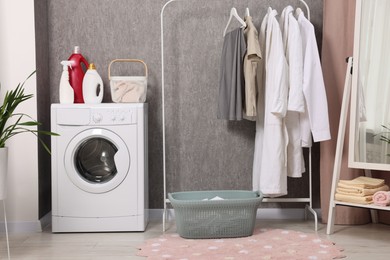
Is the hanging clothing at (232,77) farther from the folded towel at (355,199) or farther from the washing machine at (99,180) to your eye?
the folded towel at (355,199)

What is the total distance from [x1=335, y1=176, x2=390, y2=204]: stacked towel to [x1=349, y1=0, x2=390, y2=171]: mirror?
3.7 inches

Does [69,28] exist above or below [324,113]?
above

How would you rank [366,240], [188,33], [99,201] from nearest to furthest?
[366,240] → [99,201] → [188,33]

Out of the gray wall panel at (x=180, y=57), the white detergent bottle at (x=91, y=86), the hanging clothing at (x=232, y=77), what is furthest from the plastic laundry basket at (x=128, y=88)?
the hanging clothing at (x=232, y=77)

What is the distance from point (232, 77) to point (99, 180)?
41.4 inches

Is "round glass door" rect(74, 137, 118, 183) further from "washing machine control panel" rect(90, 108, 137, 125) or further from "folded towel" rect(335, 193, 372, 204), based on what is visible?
"folded towel" rect(335, 193, 372, 204)

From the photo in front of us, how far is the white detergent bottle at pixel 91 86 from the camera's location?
3896 mm

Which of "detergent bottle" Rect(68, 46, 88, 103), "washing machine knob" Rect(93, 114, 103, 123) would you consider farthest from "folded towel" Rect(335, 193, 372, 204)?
"detergent bottle" Rect(68, 46, 88, 103)

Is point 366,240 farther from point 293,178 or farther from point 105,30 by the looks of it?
point 105,30

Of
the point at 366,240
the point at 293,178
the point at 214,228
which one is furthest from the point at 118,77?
the point at 366,240

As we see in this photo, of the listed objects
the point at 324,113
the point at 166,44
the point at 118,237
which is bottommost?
the point at 118,237

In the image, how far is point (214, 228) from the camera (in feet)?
11.7

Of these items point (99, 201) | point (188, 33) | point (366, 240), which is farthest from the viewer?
point (188, 33)

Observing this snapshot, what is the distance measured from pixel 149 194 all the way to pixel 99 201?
Answer: 572mm
